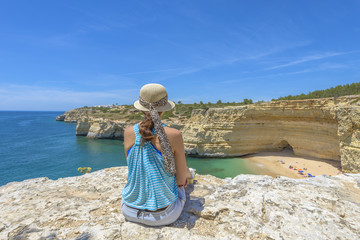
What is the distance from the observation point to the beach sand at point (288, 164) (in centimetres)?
1197

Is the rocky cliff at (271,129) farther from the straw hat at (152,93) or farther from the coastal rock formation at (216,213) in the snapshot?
the straw hat at (152,93)

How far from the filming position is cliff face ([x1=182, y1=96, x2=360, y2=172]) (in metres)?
10.1

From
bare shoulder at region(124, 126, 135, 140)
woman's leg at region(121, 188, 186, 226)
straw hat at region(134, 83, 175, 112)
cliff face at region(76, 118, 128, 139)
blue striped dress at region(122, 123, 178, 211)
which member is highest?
straw hat at region(134, 83, 175, 112)

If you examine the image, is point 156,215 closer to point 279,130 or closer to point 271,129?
point 271,129

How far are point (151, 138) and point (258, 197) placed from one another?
1.75 m

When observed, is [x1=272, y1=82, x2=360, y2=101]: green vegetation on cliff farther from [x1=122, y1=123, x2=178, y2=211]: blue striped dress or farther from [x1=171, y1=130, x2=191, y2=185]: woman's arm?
[x1=122, y1=123, x2=178, y2=211]: blue striped dress

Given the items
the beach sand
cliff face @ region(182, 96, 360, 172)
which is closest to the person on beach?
cliff face @ region(182, 96, 360, 172)

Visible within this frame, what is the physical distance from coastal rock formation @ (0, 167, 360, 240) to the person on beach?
0.20 meters

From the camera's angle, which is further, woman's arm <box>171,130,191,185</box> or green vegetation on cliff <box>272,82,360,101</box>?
green vegetation on cliff <box>272,82,360,101</box>

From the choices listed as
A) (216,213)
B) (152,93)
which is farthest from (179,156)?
(216,213)

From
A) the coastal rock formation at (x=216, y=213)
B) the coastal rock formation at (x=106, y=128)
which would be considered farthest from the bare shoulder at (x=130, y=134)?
the coastal rock formation at (x=106, y=128)

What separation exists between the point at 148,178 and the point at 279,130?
16.7 meters

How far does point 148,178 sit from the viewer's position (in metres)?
1.64

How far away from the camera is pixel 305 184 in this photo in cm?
270
